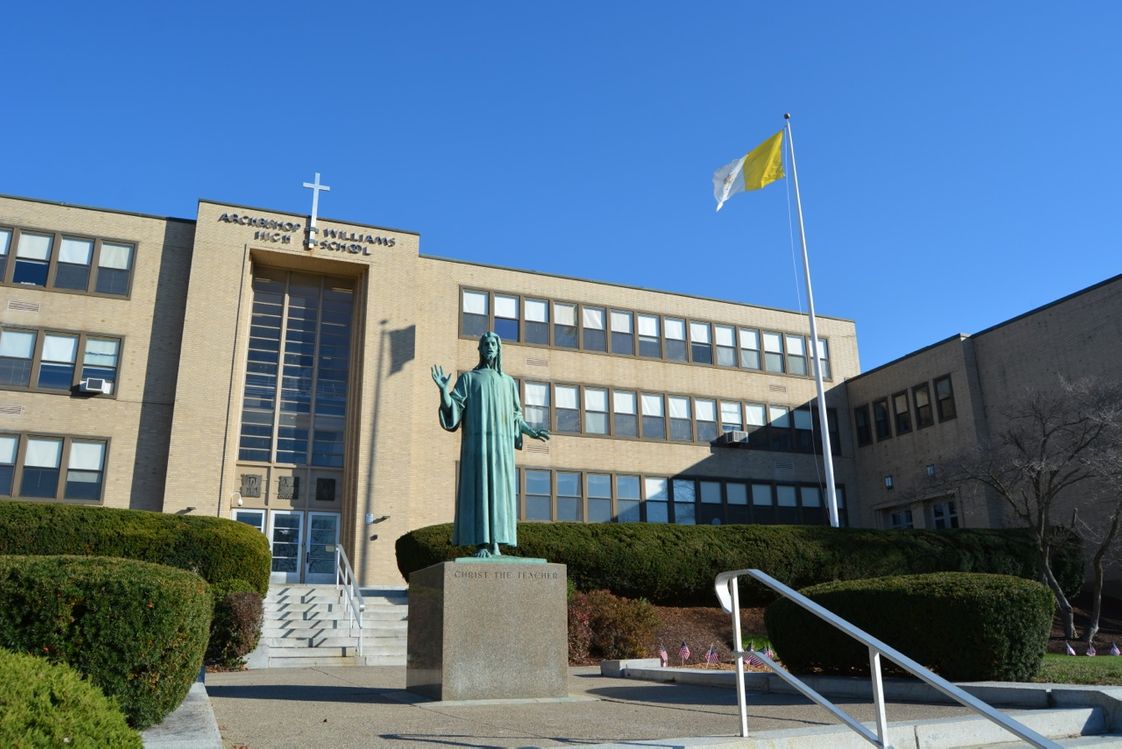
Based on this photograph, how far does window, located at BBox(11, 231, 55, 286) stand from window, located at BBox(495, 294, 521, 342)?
12868 millimetres

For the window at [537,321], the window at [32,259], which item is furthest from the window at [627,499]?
the window at [32,259]

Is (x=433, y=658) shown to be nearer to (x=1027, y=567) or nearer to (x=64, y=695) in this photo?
(x=64, y=695)

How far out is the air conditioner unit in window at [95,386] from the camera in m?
24.6

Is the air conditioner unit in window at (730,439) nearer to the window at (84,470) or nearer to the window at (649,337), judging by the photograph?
the window at (649,337)

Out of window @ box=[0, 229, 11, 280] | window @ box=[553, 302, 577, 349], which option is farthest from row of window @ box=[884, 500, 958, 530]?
window @ box=[0, 229, 11, 280]

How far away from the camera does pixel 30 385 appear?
80.1 feet

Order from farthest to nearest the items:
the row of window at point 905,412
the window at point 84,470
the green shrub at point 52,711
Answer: the row of window at point 905,412
the window at point 84,470
the green shrub at point 52,711

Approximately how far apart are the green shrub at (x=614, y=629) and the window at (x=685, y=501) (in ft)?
39.1

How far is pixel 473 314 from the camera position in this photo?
29344 mm

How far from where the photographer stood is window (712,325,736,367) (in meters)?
32.8

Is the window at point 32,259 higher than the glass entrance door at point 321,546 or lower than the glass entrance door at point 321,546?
higher

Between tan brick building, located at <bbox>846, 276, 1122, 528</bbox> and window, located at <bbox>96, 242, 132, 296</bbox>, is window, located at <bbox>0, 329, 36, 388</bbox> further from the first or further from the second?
tan brick building, located at <bbox>846, 276, 1122, 528</bbox>

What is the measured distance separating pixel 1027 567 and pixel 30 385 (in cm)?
2693

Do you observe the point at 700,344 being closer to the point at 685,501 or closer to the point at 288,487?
the point at 685,501
